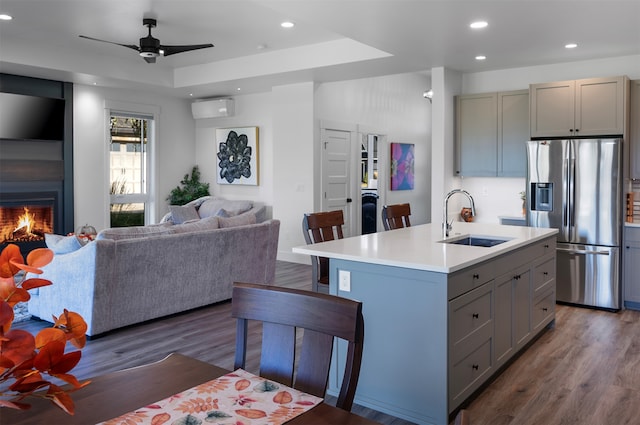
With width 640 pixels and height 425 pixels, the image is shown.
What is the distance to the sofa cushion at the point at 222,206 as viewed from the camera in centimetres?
844

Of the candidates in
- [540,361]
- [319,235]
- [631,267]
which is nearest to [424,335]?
[319,235]

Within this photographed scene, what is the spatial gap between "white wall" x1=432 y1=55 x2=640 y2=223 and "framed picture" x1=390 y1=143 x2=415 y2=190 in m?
2.85

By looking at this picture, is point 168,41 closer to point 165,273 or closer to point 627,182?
point 165,273

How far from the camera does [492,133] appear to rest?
21.2 feet

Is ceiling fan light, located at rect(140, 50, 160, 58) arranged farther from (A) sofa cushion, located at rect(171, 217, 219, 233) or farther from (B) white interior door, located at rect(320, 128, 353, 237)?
(B) white interior door, located at rect(320, 128, 353, 237)

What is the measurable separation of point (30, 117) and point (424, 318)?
661 cm

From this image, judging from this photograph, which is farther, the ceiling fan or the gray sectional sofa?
the ceiling fan

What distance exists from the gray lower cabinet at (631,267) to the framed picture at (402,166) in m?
4.77

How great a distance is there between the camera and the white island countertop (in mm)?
2895

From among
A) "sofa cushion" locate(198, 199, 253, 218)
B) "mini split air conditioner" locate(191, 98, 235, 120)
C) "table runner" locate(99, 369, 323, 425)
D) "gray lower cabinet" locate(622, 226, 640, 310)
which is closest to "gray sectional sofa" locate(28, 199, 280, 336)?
"sofa cushion" locate(198, 199, 253, 218)

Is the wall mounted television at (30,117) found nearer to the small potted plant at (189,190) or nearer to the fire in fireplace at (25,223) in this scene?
the fire in fireplace at (25,223)

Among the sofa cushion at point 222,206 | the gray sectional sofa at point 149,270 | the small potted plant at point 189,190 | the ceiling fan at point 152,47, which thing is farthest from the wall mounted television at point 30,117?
the gray sectional sofa at point 149,270

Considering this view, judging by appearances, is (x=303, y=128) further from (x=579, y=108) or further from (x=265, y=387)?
(x=265, y=387)

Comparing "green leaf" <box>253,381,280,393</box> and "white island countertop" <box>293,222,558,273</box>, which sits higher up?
"white island countertop" <box>293,222,558,273</box>
